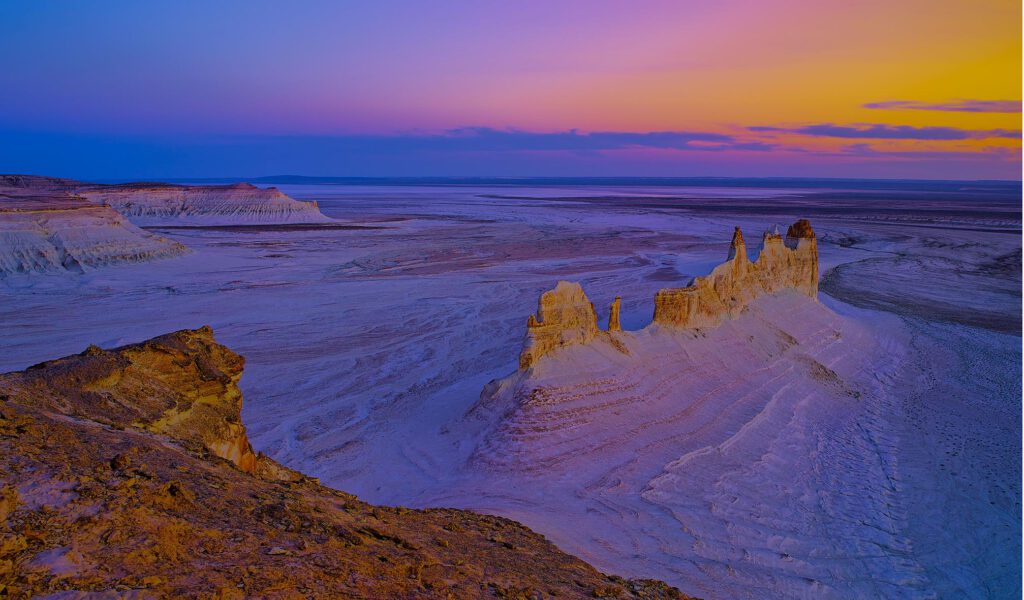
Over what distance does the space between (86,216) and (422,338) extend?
28.0 meters

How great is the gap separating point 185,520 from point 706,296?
14.9 m

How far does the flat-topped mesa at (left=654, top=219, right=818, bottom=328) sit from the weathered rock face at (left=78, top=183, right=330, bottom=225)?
5874cm

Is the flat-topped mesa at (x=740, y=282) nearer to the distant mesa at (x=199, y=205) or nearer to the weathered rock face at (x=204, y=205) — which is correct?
the distant mesa at (x=199, y=205)

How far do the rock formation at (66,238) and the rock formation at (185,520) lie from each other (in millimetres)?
31790

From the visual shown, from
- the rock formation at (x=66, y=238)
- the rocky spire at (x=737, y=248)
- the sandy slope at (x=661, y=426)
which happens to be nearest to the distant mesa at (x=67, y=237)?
the rock formation at (x=66, y=238)

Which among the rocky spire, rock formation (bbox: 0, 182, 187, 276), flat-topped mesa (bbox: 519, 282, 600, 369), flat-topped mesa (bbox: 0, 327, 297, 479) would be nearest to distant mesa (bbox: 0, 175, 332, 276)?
rock formation (bbox: 0, 182, 187, 276)

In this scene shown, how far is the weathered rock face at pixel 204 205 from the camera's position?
70.0 meters

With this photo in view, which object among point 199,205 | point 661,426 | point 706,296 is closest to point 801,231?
point 706,296

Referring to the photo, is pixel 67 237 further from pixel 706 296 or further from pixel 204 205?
pixel 204 205

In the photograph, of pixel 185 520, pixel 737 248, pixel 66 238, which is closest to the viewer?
pixel 185 520

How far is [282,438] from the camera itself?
1369 centimetres

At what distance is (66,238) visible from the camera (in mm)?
36094

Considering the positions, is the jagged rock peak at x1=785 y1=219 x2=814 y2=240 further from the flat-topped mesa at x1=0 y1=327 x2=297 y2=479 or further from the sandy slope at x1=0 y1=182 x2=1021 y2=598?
the flat-topped mesa at x1=0 y1=327 x2=297 y2=479

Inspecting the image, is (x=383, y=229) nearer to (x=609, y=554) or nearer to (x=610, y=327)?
(x=610, y=327)
